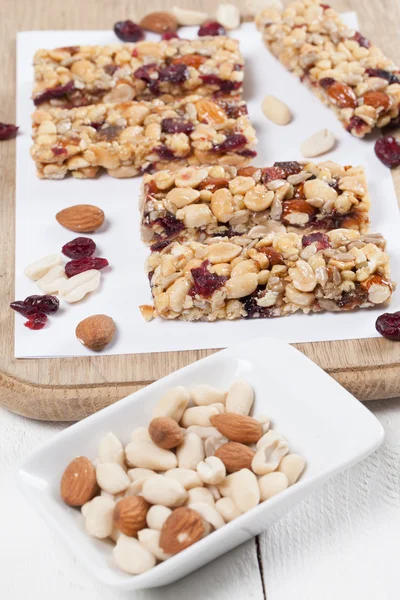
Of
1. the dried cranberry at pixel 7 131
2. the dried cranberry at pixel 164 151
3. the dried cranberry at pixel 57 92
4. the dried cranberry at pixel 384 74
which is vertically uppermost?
the dried cranberry at pixel 384 74

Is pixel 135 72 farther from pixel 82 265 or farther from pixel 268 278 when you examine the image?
pixel 268 278

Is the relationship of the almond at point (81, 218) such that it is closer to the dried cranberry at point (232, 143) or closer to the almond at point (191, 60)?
the dried cranberry at point (232, 143)

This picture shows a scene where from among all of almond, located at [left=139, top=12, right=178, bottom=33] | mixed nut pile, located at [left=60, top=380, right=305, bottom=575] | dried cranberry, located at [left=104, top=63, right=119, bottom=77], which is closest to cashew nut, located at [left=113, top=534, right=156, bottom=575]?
mixed nut pile, located at [left=60, top=380, right=305, bottom=575]

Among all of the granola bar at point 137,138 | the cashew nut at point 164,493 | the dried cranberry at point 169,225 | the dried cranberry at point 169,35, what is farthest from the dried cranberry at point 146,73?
the cashew nut at point 164,493

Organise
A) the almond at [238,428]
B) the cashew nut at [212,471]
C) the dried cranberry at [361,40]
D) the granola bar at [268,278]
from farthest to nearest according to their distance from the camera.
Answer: the dried cranberry at [361,40], the granola bar at [268,278], the almond at [238,428], the cashew nut at [212,471]

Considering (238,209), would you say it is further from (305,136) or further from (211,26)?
(211,26)

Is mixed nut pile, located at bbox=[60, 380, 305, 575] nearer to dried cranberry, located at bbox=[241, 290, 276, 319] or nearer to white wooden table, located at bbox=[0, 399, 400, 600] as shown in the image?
white wooden table, located at bbox=[0, 399, 400, 600]

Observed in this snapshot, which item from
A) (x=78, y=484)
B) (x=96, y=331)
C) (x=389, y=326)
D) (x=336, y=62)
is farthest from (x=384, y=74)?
(x=78, y=484)
